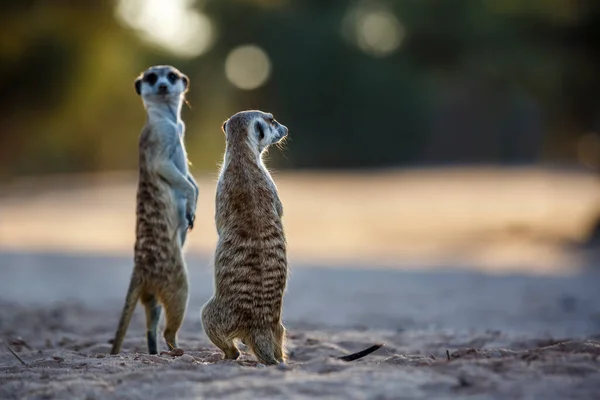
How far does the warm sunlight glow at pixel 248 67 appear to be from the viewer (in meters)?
36.5

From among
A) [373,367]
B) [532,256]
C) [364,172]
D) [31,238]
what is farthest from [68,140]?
[373,367]

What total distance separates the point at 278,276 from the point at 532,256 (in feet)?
28.3

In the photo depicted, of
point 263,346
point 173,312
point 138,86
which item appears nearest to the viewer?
point 263,346

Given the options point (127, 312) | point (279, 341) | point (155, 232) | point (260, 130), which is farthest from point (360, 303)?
point (279, 341)

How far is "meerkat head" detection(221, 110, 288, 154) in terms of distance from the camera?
5000 mm

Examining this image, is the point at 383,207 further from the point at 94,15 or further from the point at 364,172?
the point at 364,172

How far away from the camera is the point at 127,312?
17.7 ft

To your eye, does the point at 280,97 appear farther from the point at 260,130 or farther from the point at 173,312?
the point at 260,130

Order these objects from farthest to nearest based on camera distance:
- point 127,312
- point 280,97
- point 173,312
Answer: point 280,97, point 173,312, point 127,312

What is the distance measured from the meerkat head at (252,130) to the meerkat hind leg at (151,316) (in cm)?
125

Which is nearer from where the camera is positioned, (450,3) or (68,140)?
(450,3)

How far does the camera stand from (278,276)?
466cm

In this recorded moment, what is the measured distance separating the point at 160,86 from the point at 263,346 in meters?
2.23

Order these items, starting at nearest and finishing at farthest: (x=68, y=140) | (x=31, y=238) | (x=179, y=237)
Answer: (x=179, y=237) < (x=31, y=238) < (x=68, y=140)
